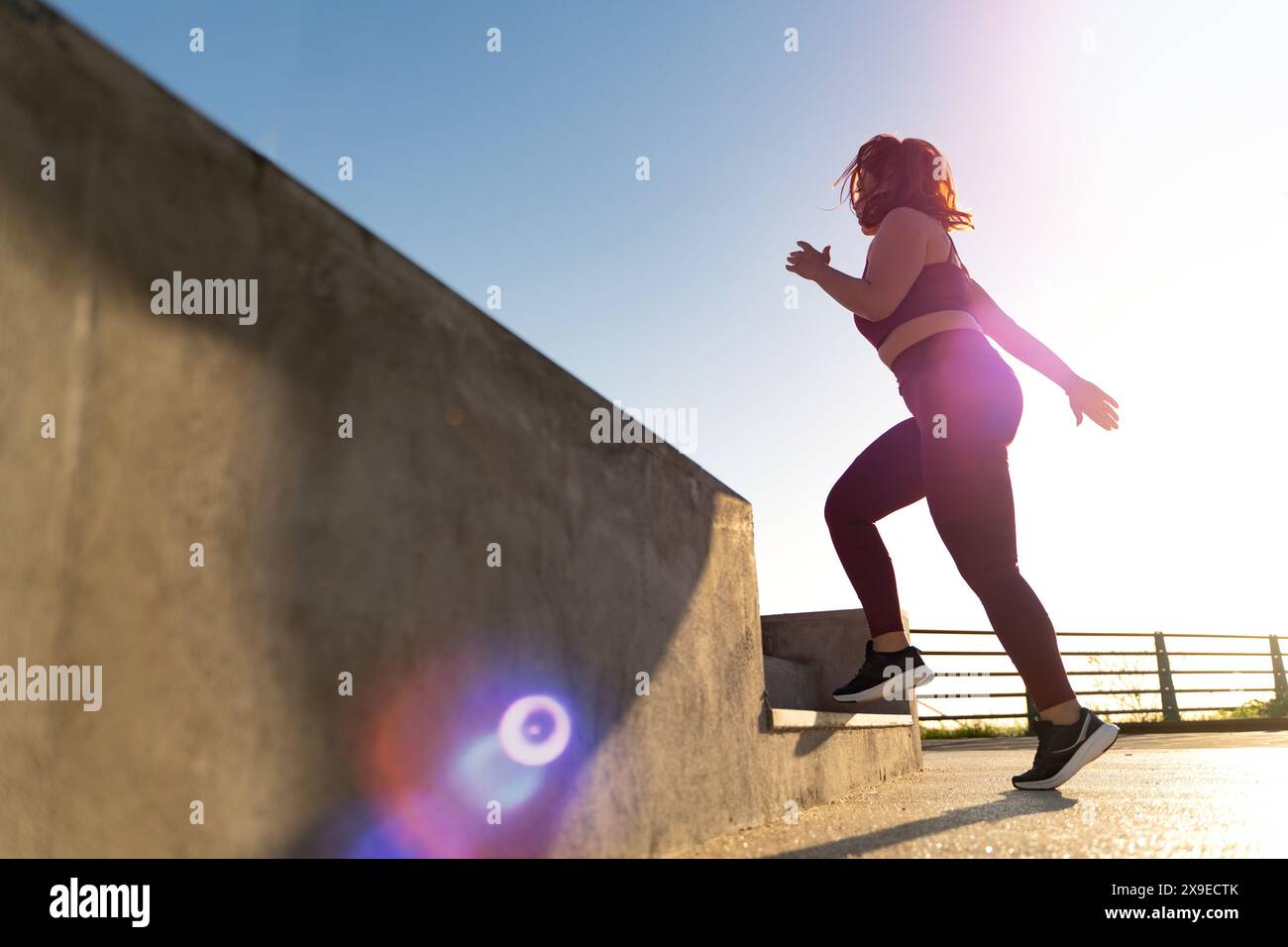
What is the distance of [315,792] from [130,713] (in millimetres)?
268

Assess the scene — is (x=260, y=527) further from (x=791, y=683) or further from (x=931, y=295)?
(x=791, y=683)

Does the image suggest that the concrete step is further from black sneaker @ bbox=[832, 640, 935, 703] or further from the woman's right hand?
the woman's right hand

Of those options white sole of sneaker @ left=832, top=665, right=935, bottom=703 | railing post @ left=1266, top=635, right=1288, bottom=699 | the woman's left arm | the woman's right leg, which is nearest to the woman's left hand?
the woman's left arm

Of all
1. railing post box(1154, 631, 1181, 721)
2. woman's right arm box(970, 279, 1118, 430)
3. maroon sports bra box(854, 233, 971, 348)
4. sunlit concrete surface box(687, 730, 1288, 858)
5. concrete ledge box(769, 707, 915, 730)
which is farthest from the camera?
railing post box(1154, 631, 1181, 721)

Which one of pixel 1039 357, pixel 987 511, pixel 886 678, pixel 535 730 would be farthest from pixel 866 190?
pixel 535 730

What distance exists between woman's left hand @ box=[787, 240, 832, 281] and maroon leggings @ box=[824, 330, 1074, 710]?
392 millimetres

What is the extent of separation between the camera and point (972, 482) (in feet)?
8.13

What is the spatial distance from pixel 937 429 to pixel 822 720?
1.06 meters

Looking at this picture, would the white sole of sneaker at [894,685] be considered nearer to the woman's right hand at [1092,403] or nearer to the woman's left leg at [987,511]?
the woman's left leg at [987,511]

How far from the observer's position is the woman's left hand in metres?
2.52

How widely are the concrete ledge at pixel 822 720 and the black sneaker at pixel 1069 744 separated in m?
0.66

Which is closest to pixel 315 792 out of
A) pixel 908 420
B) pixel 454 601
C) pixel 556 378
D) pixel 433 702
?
pixel 433 702

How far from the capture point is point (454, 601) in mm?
1449

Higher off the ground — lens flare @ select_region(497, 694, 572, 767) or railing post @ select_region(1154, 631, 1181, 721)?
lens flare @ select_region(497, 694, 572, 767)
